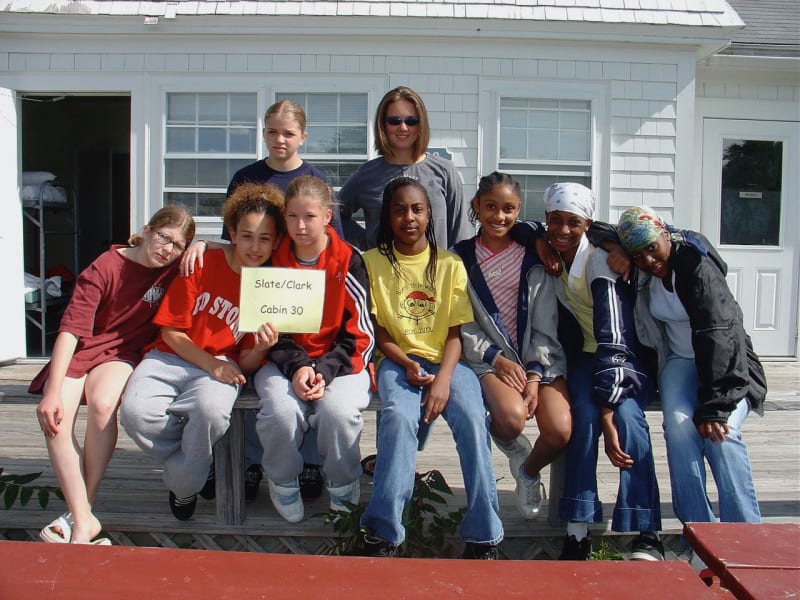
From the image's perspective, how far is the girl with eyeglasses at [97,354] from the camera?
2.77 meters

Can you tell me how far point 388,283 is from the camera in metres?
3.09

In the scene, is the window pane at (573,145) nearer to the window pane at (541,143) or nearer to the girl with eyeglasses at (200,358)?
the window pane at (541,143)

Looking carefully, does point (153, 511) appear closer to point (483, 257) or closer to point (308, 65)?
point (483, 257)

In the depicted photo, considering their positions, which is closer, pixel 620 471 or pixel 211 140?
pixel 620 471

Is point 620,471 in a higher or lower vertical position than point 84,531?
higher

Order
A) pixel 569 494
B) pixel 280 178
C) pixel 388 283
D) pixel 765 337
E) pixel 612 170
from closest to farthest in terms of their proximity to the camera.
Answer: pixel 569 494, pixel 388 283, pixel 280 178, pixel 612 170, pixel 765 337

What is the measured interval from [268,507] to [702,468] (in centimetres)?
190

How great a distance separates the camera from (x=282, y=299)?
9.49ft

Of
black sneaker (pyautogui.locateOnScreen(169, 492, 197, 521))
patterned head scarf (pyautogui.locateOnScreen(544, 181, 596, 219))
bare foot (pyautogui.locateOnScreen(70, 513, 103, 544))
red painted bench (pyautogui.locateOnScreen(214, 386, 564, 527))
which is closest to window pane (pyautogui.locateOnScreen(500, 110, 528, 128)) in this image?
patterned head scarf (pyautogui.locateOnScreen(544, 181, 596, 219))

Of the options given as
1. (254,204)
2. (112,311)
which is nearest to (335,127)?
(254,204)

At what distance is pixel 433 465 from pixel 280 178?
1855 mm

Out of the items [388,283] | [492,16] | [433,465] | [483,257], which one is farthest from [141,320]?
[492,16]

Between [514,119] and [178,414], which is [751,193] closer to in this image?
[514,119]

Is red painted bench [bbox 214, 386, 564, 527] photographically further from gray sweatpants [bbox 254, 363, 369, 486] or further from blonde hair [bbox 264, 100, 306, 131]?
blonde hair [bbox 264, 100, 306, 131]
